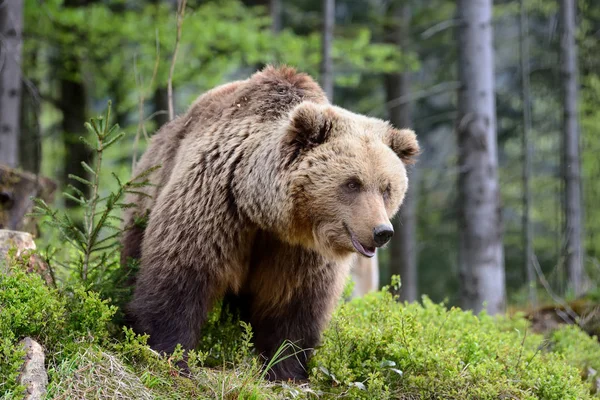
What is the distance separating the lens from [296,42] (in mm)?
14461

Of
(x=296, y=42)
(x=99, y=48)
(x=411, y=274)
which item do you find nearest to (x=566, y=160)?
(x=411, y=274)

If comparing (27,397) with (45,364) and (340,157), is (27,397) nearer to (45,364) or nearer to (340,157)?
(45,364)

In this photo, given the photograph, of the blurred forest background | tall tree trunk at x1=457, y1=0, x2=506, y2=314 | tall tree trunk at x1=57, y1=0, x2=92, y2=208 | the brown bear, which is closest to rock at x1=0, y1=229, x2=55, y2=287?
the brown bear

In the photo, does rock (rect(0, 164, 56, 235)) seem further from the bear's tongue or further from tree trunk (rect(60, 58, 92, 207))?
tree trunk (rect(60, 58, 92, 207))

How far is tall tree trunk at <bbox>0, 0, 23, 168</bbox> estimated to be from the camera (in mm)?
9781

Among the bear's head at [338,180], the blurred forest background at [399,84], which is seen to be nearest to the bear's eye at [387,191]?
the bear's head at [338,180]

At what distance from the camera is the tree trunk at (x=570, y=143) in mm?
14773

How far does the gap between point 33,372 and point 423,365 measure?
254 cm

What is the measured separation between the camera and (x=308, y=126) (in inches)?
186

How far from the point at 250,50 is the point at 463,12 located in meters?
5.18

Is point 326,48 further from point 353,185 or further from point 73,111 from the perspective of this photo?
point 353,185

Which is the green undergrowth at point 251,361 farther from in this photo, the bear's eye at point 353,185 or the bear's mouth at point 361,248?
the bear's eye at point 353,185

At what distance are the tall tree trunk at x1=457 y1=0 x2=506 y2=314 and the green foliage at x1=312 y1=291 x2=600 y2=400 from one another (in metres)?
4.49

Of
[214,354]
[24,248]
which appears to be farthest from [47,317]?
[214,354]
